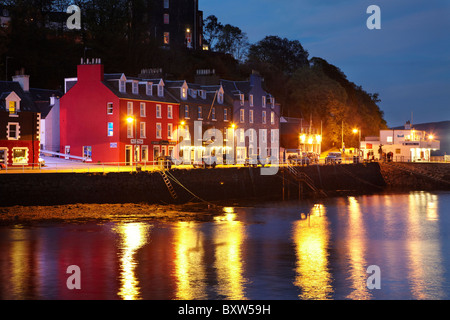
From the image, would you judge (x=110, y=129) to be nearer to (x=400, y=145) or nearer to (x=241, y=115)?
(x=241, y=115)

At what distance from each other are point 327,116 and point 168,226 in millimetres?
72361

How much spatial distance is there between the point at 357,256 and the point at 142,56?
67248 millimetres

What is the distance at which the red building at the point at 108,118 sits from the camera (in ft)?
206

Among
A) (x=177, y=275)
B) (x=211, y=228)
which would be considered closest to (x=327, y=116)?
(x=211, y=228)

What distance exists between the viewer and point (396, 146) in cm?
11162

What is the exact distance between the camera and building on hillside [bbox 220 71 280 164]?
268 ft

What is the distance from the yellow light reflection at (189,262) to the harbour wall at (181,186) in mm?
9512

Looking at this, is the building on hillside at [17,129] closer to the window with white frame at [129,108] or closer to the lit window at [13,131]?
the lit window at [13,131]

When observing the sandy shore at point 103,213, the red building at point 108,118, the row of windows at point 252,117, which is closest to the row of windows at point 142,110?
the red building at point 108,118

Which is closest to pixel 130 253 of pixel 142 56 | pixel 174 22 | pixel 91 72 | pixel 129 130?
pixel 129 130

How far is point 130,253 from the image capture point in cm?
3150

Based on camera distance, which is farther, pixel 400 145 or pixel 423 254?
pixel 400 145

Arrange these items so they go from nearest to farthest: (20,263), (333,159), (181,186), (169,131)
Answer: (20,263), (181,186), (169,131), (333,159)

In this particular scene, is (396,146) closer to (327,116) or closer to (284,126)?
(327,116)
